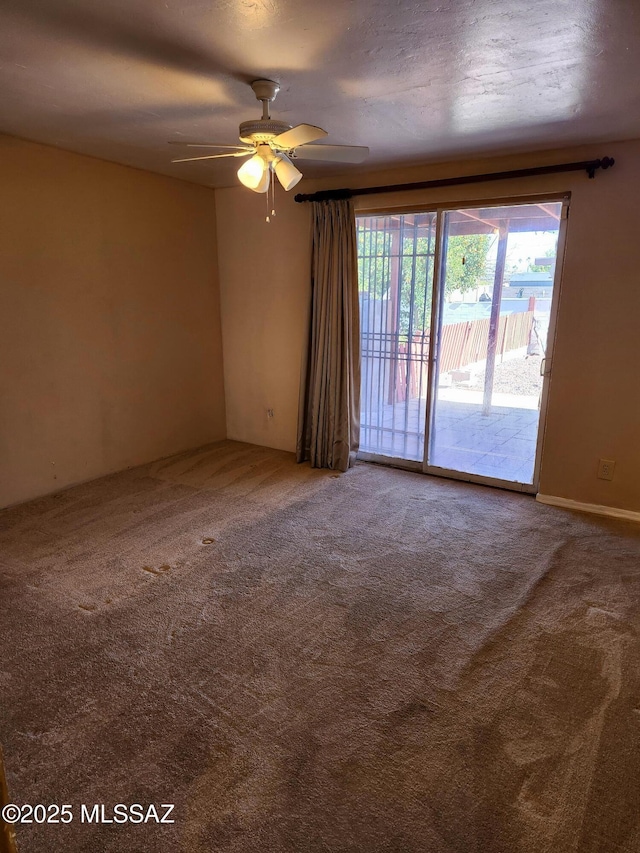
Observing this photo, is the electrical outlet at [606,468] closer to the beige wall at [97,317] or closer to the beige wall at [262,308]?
the beige wall at [262,308]

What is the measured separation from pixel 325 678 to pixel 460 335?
2.90 meters

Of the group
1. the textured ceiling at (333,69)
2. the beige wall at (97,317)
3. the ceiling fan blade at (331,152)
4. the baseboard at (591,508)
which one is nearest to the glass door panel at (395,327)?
the textured ceiling at (333,69)

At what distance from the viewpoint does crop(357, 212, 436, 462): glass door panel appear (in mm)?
4086

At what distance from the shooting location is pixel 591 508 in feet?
11.9

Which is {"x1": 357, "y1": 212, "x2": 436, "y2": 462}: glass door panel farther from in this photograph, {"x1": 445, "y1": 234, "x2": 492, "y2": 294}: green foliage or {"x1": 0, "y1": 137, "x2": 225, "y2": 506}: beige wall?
{"x1": 0, "y1": 137, "x2": 225, "y2": 506}: beige wall

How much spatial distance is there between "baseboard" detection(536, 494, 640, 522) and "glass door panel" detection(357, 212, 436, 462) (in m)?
1.08

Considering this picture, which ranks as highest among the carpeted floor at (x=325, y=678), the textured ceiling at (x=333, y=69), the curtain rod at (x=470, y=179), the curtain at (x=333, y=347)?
the textured ceiling at (x=333, y=69)

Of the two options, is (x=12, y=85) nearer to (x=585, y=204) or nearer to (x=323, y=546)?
(x=323, y=546)

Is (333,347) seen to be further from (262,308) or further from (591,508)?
(591,508)

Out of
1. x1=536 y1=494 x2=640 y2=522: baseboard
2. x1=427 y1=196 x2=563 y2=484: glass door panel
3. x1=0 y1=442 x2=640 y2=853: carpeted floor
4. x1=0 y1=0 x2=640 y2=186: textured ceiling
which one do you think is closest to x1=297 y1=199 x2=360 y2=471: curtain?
x1=427 y1=196 x2=563 y2=484: glass door panel

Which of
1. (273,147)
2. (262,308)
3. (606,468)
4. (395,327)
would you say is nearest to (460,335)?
(395,327)

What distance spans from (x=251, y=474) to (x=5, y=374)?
6.35ft

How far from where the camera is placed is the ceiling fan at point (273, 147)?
2288 mm

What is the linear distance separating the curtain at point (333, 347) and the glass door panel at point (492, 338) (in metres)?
0.68
